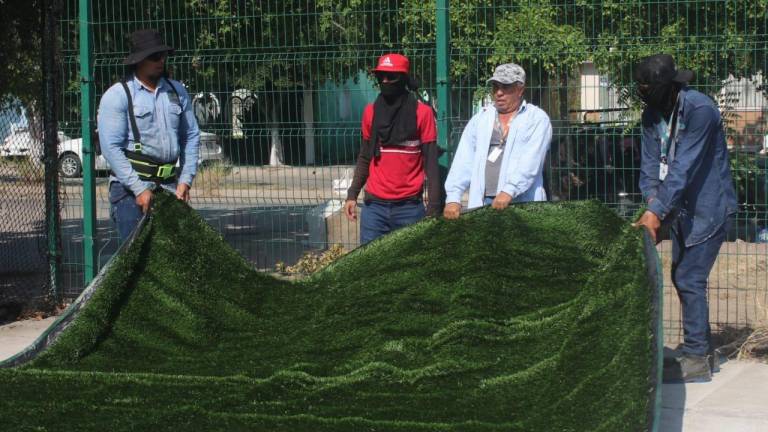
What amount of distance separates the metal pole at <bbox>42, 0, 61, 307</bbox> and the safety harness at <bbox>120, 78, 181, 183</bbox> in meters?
2.11

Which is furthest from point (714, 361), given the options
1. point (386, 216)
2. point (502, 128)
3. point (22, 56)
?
point (22, 56)

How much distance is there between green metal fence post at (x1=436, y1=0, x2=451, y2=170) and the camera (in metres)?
7.79

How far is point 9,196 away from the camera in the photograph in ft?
32.0

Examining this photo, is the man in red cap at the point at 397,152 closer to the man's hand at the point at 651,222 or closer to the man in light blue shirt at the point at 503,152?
the man in light blue shirt at the point at 503,152

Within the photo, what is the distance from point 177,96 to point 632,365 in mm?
3516

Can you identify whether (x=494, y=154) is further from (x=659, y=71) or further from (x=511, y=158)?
(x=659, y=71)

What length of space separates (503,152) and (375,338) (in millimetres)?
1357

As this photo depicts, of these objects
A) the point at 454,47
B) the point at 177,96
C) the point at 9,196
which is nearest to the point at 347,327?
the point at 177,96

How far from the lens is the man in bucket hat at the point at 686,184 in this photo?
20.2 feet

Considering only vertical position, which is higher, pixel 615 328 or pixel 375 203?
pixel 375 203

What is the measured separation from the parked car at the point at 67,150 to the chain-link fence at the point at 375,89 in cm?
2

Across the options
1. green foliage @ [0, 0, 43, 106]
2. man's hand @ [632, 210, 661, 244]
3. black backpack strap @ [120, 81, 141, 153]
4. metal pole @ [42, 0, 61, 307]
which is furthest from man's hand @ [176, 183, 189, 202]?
man's hand @ [632, 210, 661, 244]

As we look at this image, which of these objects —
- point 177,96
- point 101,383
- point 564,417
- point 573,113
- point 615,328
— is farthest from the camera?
point 573,113

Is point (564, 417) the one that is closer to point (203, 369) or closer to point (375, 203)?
point (203, 369)
